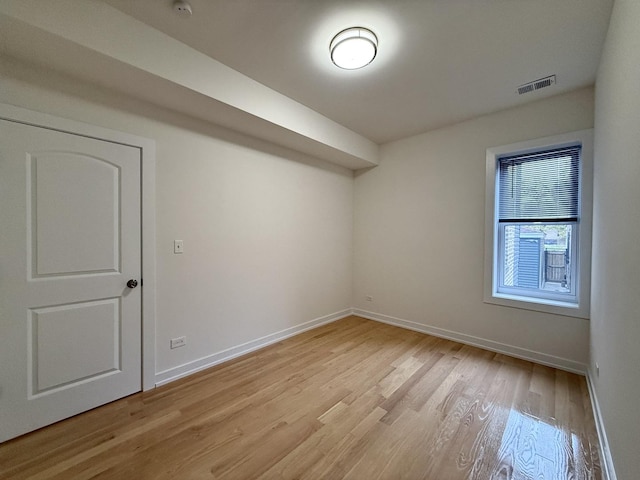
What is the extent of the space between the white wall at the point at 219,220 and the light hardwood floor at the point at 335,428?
57 cm

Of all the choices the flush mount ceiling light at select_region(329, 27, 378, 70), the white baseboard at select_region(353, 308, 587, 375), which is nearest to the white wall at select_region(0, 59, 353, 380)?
the white baseboard at select_region(353, 308, 587, 375)

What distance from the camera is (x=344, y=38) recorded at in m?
1.87

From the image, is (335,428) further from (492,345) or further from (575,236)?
(575,236)

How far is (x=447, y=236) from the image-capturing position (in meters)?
3.43

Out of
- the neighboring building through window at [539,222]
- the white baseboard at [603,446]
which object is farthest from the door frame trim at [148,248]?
the neighboring building through window at [539,222]

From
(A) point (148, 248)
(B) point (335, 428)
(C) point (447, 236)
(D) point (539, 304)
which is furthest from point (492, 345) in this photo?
(A) point (148, 248)

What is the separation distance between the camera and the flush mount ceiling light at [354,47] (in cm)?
185

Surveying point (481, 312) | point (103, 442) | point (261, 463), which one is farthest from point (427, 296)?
point (103, 442)

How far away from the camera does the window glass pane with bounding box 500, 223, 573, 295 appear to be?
276 centimetres

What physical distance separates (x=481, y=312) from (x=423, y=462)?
2148 mm

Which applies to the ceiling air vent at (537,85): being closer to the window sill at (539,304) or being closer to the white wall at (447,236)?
the white wall at (447,236)

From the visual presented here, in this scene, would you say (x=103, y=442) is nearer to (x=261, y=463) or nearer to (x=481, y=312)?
(x=261, y=463)

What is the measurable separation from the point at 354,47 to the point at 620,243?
207cm

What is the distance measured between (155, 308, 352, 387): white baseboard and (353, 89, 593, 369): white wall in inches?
46.7
